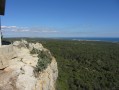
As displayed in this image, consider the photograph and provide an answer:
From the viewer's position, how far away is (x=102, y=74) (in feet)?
165

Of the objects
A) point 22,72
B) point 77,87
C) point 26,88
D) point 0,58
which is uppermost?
point 0,58

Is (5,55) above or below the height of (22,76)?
above

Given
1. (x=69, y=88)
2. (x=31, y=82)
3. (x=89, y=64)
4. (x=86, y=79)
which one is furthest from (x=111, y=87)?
(x=31, y=82)

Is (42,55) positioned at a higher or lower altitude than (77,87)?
higher

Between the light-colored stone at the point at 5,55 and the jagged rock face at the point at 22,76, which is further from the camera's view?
the light-colored stone at the point at 5,55

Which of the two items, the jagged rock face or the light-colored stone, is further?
the light-colored stone

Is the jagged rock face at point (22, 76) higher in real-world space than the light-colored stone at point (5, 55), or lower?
lower

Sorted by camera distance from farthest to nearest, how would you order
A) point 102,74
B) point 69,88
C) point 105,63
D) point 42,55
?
point 105,63, point 102,74, point 69,88, point 42,55

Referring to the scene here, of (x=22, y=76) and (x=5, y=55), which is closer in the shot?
(x=22, y=76)

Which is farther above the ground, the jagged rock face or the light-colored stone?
the light-colored stone

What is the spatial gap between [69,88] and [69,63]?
17789 mm

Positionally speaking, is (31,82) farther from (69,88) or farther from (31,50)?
(69,88)

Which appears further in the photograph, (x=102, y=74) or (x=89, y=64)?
(x=89, y=64)

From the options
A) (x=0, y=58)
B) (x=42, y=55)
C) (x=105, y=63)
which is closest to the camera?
(x=0, y=58)
